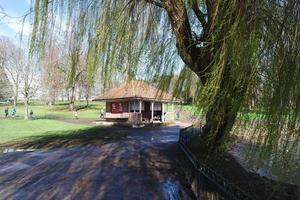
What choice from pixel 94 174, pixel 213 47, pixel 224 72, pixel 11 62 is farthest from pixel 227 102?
pixel 11 62

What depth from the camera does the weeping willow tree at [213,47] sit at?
12.1 ft

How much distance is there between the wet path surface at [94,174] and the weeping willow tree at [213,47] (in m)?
5.13

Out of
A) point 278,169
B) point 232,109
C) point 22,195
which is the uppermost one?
point 232,109

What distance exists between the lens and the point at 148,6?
305 inches

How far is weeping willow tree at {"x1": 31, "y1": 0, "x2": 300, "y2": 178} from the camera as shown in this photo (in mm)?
3697

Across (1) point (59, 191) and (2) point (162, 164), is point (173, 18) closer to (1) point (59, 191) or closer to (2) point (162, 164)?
(1) point (59, 191)

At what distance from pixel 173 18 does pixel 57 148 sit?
57.6 ft

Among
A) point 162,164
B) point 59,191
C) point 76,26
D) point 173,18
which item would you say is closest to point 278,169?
point 173,18

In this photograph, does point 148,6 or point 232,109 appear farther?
point 148,6

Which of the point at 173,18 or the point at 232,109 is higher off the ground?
the point at 173,18

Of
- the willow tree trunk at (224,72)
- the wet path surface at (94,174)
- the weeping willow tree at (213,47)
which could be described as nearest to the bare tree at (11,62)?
the wet path surface at (94,174)

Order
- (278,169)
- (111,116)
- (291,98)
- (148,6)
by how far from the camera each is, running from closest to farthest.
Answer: (291,98) < (278,169) < (148,6) < (111,116)

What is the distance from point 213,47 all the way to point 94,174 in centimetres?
1114

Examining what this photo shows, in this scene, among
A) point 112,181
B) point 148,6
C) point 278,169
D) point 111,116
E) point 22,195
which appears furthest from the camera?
point 111,116
